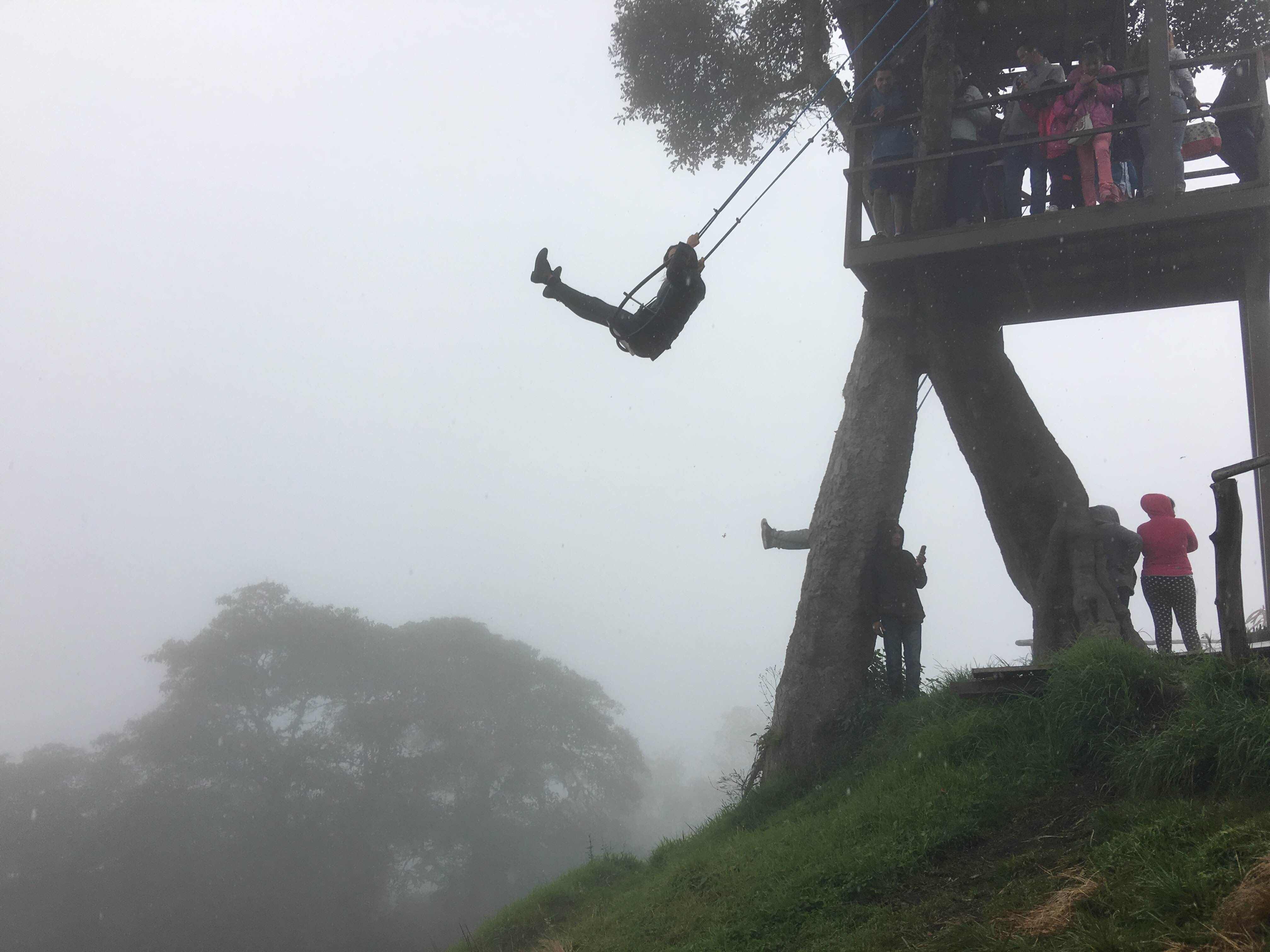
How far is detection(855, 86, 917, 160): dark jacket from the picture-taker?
973cm

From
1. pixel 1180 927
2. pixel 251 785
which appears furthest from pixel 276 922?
pixel 1180 927

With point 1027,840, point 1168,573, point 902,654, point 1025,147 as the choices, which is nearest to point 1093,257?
point 1025,147

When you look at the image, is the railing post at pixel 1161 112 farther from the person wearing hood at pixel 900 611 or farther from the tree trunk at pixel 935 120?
the person wearing hood at pixel 900 611

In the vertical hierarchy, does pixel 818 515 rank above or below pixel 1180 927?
above

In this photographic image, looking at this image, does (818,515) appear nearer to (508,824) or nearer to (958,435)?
(958,435)

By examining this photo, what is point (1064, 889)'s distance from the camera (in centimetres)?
412

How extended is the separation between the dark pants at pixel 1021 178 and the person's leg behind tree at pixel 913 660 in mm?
4083

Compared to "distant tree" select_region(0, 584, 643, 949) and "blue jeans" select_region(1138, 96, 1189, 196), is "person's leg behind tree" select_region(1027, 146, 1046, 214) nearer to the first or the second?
"blue jeans" select_region(1138, 96, 1189, 196)

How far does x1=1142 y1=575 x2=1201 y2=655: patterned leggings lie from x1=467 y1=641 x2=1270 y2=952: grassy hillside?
2.00 m

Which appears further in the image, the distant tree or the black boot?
the distant tree

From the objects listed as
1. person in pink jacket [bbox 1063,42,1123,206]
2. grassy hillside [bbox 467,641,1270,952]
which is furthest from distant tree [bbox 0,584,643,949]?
person in pink jacket [bbox 1063,42,1123,206]

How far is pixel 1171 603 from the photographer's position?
7.62 m

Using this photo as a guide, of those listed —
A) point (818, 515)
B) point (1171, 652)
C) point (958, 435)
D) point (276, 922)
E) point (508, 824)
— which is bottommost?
point (276, 922)

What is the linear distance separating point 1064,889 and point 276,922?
34922mm
